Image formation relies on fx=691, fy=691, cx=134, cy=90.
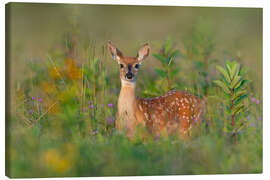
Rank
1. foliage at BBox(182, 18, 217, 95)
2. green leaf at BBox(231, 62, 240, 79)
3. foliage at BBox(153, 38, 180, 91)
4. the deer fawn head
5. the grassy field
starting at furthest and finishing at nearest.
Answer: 1. foliage at BBox(182, 18, 217, 95)
2. foliage at BBox(153, 38, 180, 91)
3. the deer fawn head
4. green leaf at BBox(231, 62, 240, 79)
5. the grassy field

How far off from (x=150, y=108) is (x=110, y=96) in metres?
1.02

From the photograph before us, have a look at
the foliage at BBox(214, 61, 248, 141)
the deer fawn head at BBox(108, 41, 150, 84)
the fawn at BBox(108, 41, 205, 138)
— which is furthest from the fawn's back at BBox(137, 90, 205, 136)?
the foliage at BBox(214, 61, 248, 141)

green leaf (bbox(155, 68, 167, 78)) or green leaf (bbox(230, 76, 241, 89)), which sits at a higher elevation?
green leaf (bbox(155, 68, 167, 78))

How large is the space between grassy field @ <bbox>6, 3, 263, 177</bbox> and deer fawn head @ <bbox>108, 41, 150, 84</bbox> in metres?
0.18

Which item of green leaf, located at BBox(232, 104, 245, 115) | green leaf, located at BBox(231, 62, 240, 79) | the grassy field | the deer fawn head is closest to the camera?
the grassy field

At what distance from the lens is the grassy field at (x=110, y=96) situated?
7.92m

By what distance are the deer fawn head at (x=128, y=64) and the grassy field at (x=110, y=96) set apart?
0.59ft

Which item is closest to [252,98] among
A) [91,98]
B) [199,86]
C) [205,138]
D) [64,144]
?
[199,86]

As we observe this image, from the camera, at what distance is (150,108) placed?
9.31 meters

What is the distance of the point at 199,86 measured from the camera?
10445mm

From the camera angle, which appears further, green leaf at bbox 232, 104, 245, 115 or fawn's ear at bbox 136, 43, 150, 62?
fawn's ear at bbox 136, 43, 150, 62

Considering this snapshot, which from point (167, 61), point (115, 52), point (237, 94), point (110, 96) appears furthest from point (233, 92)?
point (110, 96)

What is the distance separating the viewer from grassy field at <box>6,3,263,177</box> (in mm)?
7918

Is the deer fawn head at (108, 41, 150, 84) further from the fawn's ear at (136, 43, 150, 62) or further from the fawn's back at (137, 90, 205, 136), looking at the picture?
the fawn's back at (137, 90, 205, 136)
